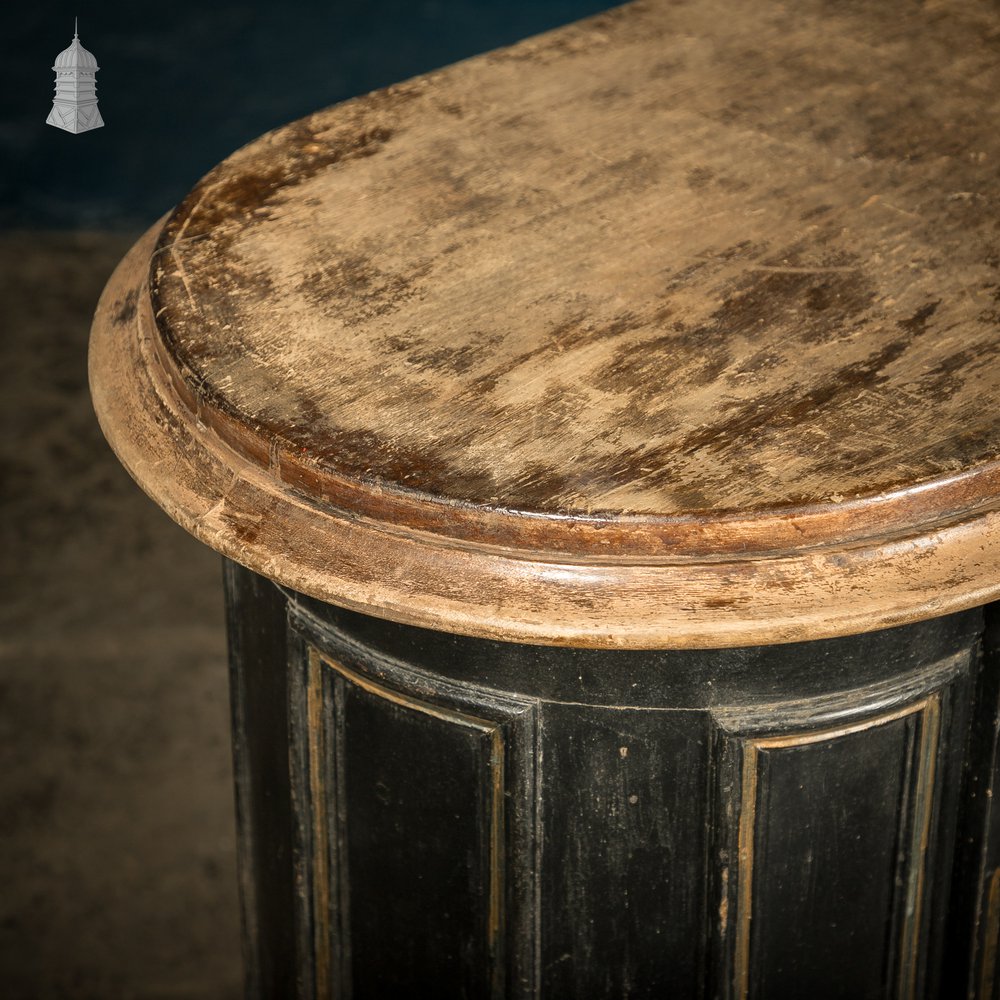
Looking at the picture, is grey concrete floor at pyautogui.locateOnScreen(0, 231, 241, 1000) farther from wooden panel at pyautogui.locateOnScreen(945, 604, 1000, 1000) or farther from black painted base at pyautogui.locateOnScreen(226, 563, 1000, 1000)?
wooden panel at pyautogui.locateOnScreen(945, 604, 1000, 1000)

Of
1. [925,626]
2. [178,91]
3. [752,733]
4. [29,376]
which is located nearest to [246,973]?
[752,733]

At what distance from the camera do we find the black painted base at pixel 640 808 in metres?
1.35

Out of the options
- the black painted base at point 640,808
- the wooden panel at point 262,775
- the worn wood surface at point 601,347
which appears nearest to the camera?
the worn wood surface at point 601,347

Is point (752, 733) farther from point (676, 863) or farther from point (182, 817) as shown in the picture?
point (182, 817)

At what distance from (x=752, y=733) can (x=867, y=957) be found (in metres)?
0.30

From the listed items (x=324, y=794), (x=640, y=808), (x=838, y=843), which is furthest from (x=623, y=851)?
(x=324, y=794)

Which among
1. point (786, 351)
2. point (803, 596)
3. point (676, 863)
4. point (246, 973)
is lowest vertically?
point (246, 973)

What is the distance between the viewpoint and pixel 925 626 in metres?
1.35

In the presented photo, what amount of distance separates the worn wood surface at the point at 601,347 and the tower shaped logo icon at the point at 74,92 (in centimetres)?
13

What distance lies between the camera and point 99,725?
2867mm

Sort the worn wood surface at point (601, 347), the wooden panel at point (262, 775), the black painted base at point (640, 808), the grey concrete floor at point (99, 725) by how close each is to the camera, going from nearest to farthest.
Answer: the worn wood surface at point (601, 347), the black painted base at point (640, 808), the wooden panel at point (262, 775), the grey concrete floor at point (99, 725)

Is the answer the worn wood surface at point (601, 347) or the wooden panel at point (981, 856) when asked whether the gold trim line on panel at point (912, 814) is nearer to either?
the wooden panel at point (981, 856)

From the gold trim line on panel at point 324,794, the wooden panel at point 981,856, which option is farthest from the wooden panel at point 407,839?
the wooden panel at point 981,856

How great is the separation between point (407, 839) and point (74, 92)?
0.78 m
